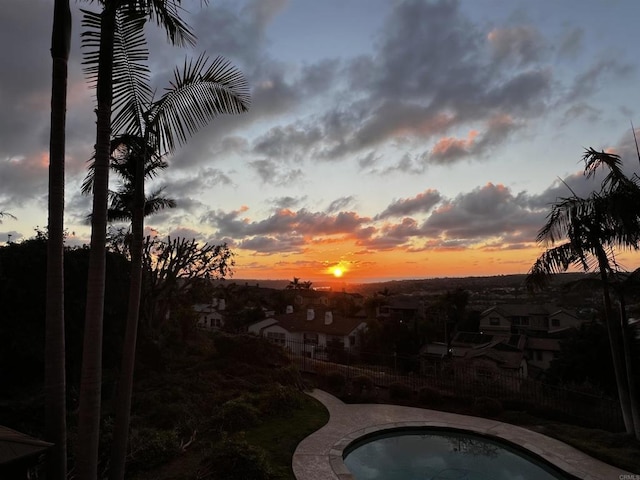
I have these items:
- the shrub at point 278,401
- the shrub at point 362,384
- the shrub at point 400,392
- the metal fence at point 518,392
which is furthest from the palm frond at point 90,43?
the metal fence at point 518,392

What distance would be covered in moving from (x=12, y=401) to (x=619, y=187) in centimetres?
1812

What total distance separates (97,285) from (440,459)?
36.5ft

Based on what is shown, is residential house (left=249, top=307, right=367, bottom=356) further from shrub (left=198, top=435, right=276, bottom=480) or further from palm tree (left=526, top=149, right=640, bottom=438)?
shrub (left=198, top=435, right=276, bottom=480)

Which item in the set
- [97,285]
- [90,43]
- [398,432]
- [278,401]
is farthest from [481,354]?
[90,43]

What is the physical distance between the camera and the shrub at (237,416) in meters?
12.1

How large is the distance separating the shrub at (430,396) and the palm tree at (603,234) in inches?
245

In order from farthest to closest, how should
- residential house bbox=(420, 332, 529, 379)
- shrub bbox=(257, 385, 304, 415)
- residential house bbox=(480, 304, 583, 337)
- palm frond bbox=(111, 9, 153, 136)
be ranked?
residential house bbox=(480, 304, 583, 337) < residential house bbox=(420, 332, 529, 379) < shrub bbox=(257, 385, 304, 415) < palm frond bbox=(111, 9, 153, 136)

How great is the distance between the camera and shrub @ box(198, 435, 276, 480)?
27.5ft

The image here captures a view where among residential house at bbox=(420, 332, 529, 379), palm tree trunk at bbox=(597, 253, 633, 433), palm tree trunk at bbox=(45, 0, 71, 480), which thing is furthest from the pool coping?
residential house at bbox=(420, 332, 529, 379)

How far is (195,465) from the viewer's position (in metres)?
9.08

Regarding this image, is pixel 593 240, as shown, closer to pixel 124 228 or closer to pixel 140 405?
pixel 140 405

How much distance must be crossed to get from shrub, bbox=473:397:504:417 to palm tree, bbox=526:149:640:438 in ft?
13.1

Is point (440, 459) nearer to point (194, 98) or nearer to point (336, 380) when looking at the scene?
point (336, 380)

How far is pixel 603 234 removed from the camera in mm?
11781
